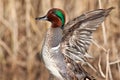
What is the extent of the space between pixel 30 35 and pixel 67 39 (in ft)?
5.86

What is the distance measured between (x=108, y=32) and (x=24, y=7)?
2.52 ft

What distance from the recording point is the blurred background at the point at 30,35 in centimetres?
357

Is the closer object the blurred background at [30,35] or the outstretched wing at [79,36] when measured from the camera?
the outstretched wing at [79,36]

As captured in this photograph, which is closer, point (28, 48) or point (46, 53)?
point (46, 53)

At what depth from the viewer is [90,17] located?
6.15ft

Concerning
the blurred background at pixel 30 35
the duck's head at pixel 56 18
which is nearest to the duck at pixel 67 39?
the duck's head at pixel 56 18

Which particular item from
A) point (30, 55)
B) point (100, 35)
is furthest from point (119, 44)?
point (30, 55)

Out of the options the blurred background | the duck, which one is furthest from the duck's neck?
the blurred background

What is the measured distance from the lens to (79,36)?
6.22 ft

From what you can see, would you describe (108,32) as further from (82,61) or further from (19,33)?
(82,61)

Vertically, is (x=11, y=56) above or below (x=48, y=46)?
below

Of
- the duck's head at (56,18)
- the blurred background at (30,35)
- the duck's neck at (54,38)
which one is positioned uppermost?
the duck's head at (56,18)

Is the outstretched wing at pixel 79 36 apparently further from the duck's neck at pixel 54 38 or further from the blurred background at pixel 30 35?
the blurred background at pixel 30 35

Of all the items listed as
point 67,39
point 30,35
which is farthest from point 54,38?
point 30,35
